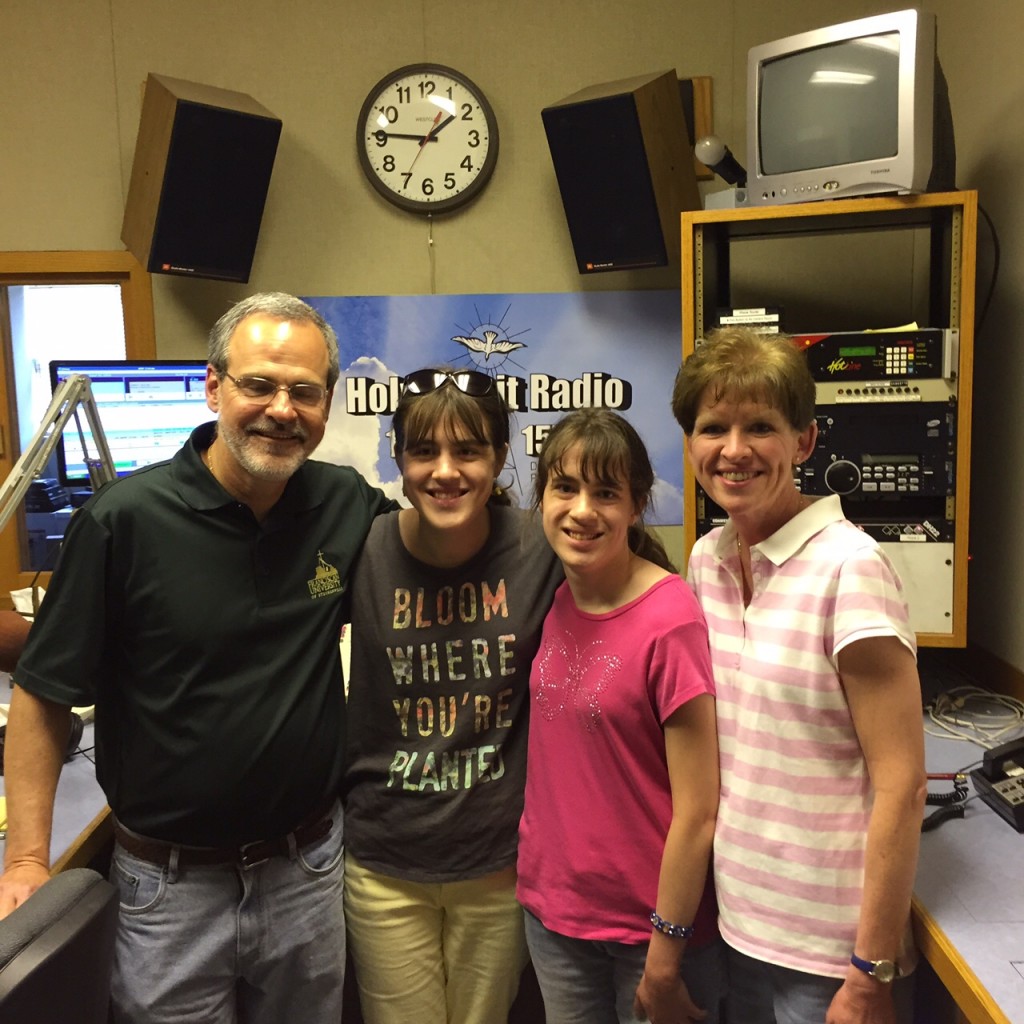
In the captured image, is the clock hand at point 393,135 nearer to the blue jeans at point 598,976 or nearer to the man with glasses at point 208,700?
the man with glasses at point 208,700

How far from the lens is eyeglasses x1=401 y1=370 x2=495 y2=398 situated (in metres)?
1.27

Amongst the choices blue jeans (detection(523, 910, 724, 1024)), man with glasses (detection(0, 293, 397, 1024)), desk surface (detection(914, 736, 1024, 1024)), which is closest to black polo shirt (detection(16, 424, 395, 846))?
man with glasses (detection(0, 293, 397, 1024))

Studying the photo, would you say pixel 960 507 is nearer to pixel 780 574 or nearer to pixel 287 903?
pixel 780 574

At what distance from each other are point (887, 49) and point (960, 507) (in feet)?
3.15

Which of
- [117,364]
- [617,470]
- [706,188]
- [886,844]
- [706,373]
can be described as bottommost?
[886,844]

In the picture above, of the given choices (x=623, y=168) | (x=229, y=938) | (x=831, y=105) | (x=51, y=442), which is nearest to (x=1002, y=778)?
(x=229, y=938)

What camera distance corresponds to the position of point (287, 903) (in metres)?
1.27

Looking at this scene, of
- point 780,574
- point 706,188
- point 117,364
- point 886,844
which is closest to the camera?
point 886,844

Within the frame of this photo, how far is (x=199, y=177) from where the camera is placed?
2.20m

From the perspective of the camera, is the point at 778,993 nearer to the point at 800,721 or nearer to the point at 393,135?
the point at 800,721

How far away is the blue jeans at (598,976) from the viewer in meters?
1.14

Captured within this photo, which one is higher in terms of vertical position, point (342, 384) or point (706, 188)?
point (706, 188)

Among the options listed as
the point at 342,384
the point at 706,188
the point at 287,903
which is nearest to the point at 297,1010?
the point at 287,903

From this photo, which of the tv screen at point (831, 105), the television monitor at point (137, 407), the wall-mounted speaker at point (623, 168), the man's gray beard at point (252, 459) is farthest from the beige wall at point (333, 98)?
the man's gray beard at point (252, 459)
